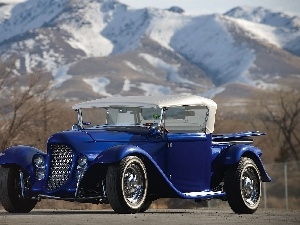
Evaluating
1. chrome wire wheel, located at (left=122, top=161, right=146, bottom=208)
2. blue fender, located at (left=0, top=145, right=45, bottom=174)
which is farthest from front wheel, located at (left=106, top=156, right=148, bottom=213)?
blue fender, located at (left=0, top=145, right=45, bottom=174)

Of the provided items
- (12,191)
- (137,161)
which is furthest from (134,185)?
(12,191)

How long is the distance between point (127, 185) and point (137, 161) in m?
0.42

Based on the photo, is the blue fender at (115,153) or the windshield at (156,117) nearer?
the blue fender at (115,153)

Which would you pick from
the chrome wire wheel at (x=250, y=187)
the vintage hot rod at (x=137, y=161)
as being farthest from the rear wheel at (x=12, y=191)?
the chrome wire wheel at (x=250, y=187)

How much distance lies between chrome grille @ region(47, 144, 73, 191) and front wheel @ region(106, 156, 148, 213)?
33.6 inches

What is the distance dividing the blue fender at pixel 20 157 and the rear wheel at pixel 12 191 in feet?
0.59

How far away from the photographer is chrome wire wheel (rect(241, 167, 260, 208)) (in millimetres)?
18562

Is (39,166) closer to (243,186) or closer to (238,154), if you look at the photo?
(238,154)

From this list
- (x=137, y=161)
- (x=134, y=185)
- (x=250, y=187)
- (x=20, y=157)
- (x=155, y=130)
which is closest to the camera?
(x=137, y=161)

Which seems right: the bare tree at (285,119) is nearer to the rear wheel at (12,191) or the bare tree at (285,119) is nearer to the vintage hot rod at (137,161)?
the vintage hot rod at (137,161)

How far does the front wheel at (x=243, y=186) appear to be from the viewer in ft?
60.0

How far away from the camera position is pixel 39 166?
1731cm

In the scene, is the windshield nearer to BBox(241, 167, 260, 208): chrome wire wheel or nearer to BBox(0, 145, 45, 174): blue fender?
BBox(241, 167, 260, 208): chrome wire wheel

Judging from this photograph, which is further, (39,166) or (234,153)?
(234,153)
